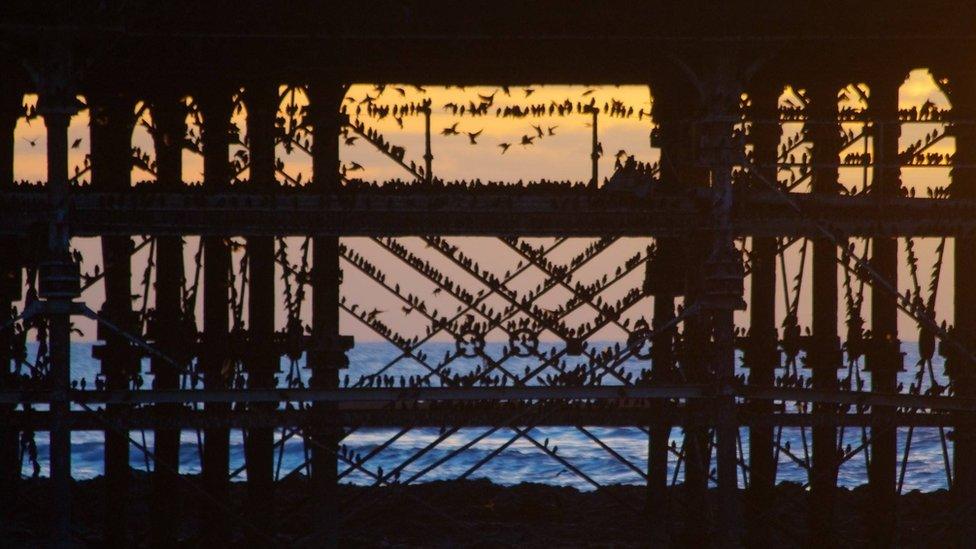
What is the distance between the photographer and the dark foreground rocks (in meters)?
21.5

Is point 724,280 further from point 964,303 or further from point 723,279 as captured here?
point 964,303

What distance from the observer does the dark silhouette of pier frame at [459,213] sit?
17.8 meters

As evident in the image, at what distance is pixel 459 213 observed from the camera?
59.4 ft

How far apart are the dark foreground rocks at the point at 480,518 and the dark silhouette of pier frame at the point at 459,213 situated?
697mm

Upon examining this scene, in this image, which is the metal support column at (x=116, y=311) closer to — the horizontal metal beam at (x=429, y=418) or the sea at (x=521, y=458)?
the horizontal metal beam at (x=429, y=418)

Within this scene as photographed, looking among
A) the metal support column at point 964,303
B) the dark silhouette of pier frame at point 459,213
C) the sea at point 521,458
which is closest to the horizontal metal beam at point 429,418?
the dark silhouette of pier frame at point 459,213

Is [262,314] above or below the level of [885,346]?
above

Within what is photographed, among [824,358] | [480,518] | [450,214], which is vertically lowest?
[480,518]

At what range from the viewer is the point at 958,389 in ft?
66.6

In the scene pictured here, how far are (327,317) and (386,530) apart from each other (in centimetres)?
595

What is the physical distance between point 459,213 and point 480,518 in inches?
342

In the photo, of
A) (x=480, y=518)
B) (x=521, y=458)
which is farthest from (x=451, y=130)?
(x=521, y=458)

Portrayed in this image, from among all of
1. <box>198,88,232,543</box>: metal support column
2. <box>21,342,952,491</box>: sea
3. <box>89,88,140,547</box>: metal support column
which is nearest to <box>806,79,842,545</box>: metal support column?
<box>198,88,232,543</box>: metal support column

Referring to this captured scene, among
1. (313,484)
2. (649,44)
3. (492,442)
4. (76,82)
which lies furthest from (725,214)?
(492,442)
